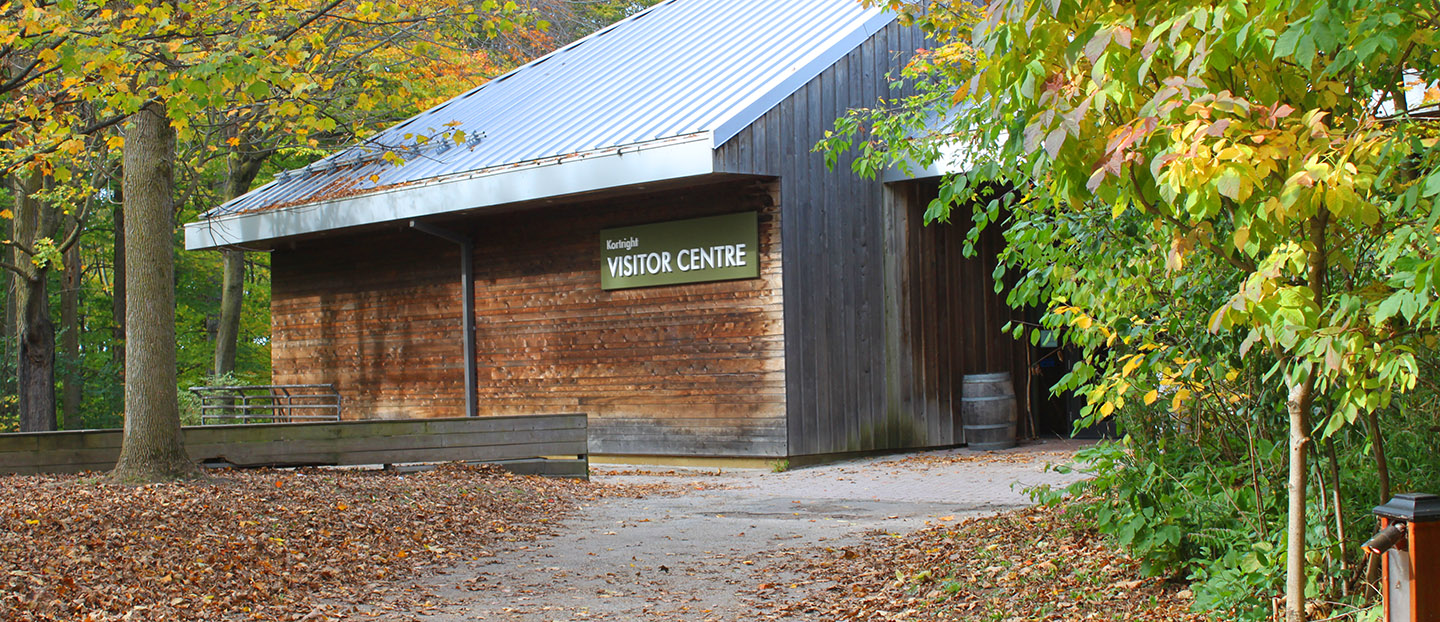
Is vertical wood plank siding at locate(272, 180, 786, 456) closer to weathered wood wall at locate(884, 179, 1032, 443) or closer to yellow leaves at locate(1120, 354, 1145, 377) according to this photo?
weathered wood wall at locate(884, 179, 1032, 443)

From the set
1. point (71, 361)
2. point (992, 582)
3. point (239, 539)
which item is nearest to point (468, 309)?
point (239, 539)

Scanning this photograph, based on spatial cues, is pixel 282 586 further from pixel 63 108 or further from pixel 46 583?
pixel 63 108

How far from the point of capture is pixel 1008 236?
552 cm

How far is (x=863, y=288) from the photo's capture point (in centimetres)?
1398

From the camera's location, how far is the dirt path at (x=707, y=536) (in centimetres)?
621

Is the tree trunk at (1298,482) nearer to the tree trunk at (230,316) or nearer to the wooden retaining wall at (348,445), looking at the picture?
the wooden retaining wall at (348,445)

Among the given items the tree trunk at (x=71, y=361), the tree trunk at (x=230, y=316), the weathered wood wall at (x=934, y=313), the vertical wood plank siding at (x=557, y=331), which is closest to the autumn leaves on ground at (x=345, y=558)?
the vertical wood plank siding at (x=557, y=331)

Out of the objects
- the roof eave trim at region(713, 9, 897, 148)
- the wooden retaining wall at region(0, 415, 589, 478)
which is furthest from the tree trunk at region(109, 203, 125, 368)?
the roof eave trim at region(713, 9, 897, 148)

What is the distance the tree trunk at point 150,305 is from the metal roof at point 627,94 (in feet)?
11.9

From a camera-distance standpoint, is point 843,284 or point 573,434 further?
point 843,284

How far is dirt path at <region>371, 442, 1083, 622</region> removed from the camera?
621cm

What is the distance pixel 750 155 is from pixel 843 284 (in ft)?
6.76

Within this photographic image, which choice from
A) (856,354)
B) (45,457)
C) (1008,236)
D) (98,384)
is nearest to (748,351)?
(856,354)

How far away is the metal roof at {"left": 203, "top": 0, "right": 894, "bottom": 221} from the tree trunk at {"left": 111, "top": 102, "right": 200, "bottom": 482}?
362 cm
